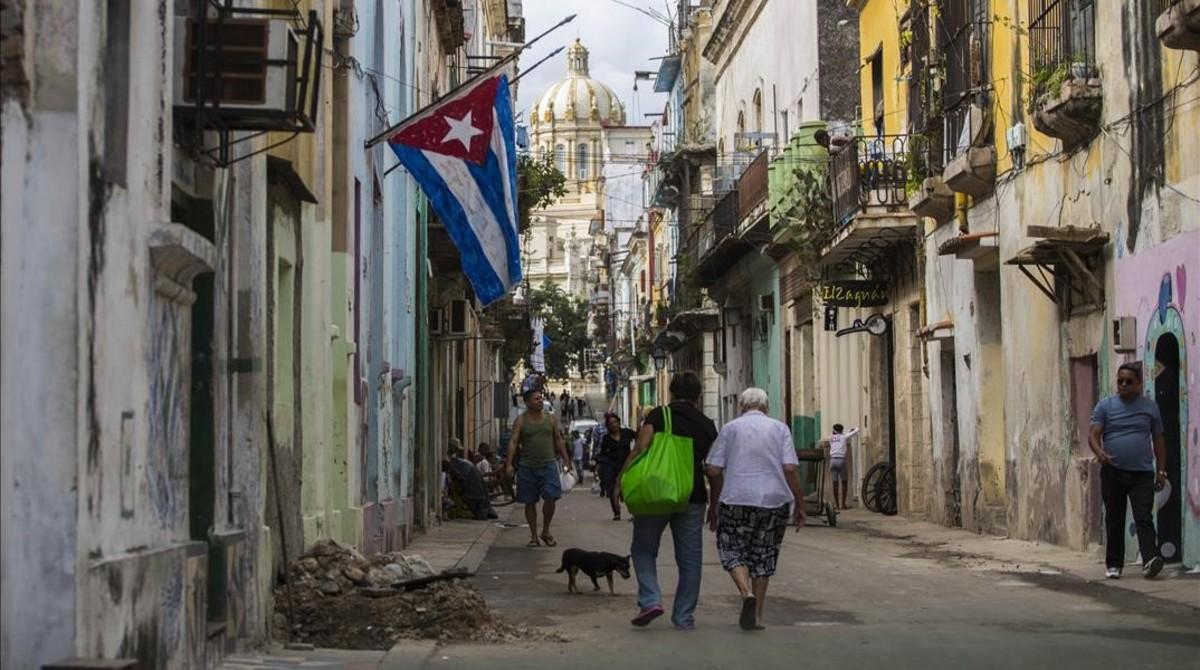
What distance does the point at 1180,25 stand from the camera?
14.7 m

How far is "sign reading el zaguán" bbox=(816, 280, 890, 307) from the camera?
Answer: 3111cm

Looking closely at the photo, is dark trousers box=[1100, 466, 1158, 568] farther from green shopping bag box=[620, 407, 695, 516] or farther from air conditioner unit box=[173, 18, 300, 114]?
air conditioner unit box=[173, 18, 300, 114]

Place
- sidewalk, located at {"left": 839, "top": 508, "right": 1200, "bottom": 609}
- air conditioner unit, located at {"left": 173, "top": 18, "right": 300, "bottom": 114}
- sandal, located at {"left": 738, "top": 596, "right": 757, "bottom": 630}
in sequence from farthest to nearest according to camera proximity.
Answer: sidewalk, located at {"left": 839, "top": 508, "right": 1200, "bottom": 609} → sandal, located at {"left": 738, "top": 596, "right": 757, "bottom": 630} → air conditioner unit, located at {"left": 173, "top": 18, "right": 300, "bottom": 114}

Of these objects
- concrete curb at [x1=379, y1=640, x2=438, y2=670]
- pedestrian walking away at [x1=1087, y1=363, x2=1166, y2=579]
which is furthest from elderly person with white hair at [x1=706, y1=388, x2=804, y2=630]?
pedestrian walking away at [x1=1087, y1=363, x2=1166, y2=579]

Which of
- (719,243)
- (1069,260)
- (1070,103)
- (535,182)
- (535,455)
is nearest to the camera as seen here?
(1070,103)

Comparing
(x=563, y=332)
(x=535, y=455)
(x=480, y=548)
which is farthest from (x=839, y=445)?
(x=563, y=332)

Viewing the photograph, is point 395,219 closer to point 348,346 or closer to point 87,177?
point 348,346

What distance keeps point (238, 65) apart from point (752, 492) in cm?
492

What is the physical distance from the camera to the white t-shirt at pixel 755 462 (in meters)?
13.0

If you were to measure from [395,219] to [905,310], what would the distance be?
9583 millimetres

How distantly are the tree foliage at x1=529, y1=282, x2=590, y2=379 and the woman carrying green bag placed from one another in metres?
104

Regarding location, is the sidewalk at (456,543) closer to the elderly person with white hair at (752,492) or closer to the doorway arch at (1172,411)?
the elderly person with white hair at (752,492)

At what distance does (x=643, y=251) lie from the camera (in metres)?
89.6

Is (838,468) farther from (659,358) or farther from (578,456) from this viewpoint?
(659,358)
